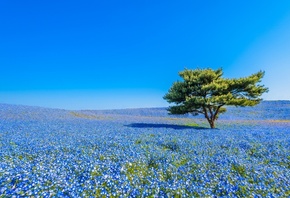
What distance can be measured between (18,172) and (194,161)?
4.85 m

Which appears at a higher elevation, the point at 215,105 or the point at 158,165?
the point at 215,105

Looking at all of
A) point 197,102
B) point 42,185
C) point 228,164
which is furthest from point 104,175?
point 197,102

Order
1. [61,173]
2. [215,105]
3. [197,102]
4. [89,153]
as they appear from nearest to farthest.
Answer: [61,173], [89,153], [197,102], [215,105]

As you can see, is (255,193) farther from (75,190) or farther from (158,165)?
(75,190)

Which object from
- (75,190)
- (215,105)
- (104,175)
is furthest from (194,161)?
(215,105)

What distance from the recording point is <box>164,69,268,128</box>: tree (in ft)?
57.7

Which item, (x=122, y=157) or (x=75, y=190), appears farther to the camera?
(x=122, y=157)

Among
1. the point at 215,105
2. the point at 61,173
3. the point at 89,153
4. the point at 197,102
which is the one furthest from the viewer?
the point at 215,105

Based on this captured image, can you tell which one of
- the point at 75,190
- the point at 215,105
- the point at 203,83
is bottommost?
the point at 75,190

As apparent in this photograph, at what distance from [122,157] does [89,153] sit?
1237 mm

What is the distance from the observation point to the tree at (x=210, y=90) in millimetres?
17594

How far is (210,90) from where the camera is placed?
1827 centimetres

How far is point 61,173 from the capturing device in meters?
4.97

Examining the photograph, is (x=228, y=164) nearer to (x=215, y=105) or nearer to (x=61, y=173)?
(x=61, y=173)
